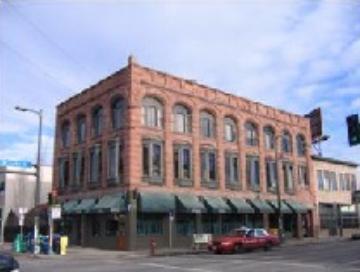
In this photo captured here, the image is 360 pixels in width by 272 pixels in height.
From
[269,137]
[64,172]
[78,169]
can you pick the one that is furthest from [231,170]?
[64,172]

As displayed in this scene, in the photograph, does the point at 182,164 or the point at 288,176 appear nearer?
the point at 182,164

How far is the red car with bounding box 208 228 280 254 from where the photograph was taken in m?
37.6

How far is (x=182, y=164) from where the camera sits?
47000 millimetres

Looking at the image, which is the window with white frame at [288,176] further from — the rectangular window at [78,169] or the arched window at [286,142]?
the rectangular window at [78,169]

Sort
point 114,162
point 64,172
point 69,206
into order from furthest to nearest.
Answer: point 64,172
point 69,206
point 114,162

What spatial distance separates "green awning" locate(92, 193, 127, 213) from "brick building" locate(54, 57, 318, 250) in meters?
0.12

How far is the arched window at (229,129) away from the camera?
172 feet

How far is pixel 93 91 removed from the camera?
49719 millimetres

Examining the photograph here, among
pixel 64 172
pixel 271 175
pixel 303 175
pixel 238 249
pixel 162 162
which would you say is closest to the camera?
pixel 238 249

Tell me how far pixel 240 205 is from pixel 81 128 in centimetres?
1553

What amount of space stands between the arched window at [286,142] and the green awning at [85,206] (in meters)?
21.9

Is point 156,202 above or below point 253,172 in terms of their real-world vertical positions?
below

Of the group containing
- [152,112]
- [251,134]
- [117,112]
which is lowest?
[251,134]

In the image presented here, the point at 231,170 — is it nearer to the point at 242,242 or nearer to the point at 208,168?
the point at 208,168
